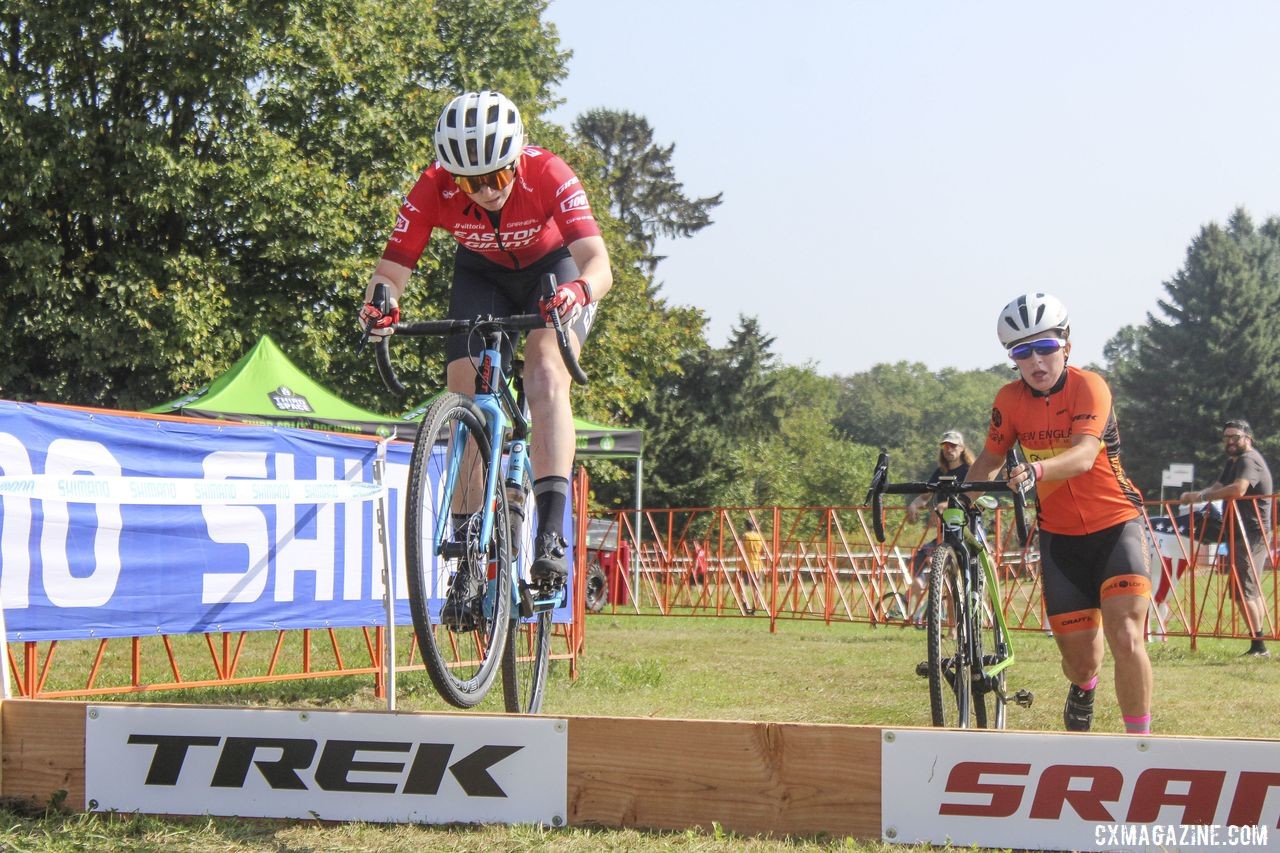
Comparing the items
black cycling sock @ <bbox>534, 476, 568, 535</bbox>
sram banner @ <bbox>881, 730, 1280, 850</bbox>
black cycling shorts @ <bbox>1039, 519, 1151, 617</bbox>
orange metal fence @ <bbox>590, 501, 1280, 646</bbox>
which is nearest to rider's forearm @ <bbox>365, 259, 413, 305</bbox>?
black cycling sock @ <bbox>534, 476, 568, 535</bbox>

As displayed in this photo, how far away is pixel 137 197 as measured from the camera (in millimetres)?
22469

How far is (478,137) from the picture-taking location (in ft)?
15.5

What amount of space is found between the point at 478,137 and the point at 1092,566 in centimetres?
337

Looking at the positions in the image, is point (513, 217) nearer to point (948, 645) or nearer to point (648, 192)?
point (948, 645)

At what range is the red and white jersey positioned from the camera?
5.03 meters

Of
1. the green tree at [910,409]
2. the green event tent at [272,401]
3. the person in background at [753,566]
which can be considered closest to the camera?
the green event tent at [272,401]

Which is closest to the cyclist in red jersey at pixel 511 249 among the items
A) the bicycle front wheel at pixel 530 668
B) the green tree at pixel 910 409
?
the bicycle front wheel at pixel 530 668

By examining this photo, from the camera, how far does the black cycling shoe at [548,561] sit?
494 centimetres

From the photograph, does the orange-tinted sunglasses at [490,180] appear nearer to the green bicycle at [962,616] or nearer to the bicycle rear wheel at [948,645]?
the green bicycle at [962,616]

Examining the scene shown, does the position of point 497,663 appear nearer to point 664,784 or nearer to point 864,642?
point 664,784

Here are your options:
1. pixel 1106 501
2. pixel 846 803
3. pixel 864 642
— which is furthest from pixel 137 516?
pixel 864 642

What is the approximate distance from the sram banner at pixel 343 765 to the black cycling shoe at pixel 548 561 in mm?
959

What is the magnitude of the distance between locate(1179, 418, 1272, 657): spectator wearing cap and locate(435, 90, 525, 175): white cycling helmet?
969cm

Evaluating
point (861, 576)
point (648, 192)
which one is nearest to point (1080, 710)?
point (861, 576)
